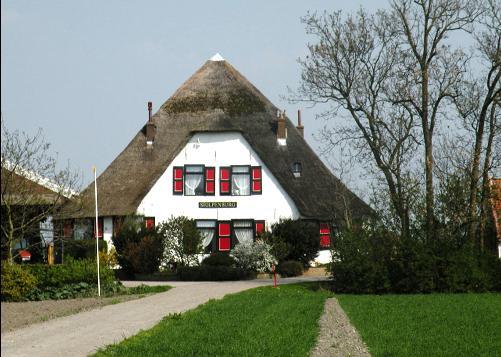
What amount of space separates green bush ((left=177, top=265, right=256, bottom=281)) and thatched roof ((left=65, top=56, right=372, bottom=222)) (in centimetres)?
799

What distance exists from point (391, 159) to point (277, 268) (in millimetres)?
9129

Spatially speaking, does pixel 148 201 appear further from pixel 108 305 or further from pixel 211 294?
pixel 108 305

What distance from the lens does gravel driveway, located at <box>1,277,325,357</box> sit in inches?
538

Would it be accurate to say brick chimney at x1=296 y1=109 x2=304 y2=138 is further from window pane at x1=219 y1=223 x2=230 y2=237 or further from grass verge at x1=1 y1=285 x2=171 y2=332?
grass verge at x1=1 y1=285 x2=171 y2=332

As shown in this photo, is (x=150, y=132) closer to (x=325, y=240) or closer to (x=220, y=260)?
(x=220, y=260)

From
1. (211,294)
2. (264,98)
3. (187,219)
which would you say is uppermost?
(264,98)

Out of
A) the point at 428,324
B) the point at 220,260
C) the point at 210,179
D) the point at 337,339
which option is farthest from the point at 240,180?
the point at 337,339

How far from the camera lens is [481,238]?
37.1 metres

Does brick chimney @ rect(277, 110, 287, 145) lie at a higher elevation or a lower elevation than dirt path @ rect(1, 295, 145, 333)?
higher

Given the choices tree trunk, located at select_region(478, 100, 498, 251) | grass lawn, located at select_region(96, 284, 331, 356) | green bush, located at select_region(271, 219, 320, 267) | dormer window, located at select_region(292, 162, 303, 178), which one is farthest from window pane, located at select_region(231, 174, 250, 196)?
grass lawn, located at select_region(96, 284, 331, 356)

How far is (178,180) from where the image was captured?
5022cm

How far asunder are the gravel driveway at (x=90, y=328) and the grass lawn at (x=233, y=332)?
0.55 meters

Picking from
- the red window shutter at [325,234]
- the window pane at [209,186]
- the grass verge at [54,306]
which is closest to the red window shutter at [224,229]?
the window pane at [209,186]

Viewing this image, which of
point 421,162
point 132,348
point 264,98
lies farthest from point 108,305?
point 264,98
